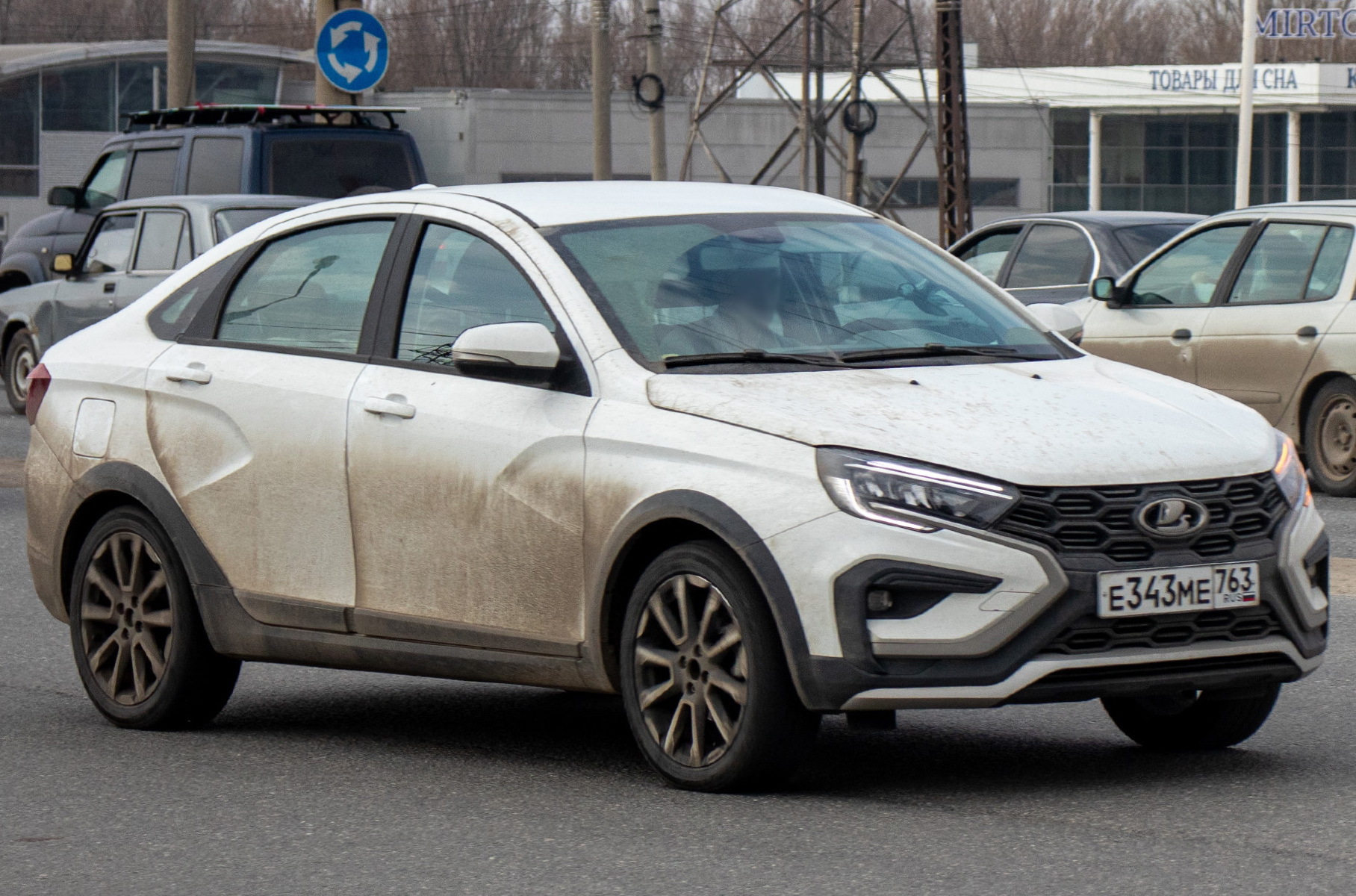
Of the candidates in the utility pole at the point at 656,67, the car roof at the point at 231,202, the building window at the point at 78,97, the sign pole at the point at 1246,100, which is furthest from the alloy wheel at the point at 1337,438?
the building window at the point at 78,97

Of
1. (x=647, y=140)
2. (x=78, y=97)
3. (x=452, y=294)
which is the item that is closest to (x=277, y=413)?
(x=452, y=294)

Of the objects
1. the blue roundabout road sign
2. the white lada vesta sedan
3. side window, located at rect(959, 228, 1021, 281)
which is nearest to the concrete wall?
the blue roundabout road sign

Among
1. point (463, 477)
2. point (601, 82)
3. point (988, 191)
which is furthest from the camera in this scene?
point (988, 191)

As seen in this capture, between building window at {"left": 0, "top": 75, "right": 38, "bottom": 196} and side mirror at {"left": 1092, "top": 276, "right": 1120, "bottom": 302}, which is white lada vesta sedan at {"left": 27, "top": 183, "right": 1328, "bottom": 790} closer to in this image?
side mirror at {"left": 1092, "top": 276, "right": 1120, "bottom": 302}

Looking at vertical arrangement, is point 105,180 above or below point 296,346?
above

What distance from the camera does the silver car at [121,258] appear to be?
1549cm

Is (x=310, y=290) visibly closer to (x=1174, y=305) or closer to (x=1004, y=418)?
(x=1004, y=418)

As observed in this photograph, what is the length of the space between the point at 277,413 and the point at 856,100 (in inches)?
1688

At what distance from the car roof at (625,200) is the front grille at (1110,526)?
1637 millimetres

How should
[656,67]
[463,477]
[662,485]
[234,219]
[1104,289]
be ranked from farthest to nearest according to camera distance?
[656,67]
[234,219]
[1104,289]
[463,477]
[662,485]

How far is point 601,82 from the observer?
35781 millimetres

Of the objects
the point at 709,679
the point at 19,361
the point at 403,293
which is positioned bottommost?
the point at 19,361

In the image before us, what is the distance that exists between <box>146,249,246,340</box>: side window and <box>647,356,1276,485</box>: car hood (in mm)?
1993

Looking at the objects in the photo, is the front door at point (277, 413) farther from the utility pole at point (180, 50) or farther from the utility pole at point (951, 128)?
the utility pole at point (951, 128)
